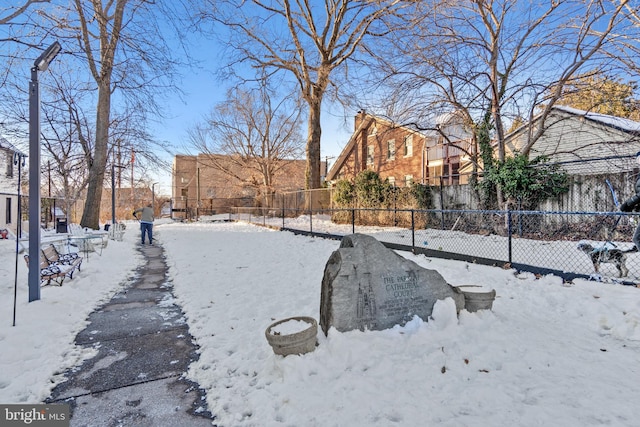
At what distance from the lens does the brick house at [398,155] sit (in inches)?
854

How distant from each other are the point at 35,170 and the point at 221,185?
1470 inches

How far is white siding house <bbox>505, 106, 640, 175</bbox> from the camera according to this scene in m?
11.8

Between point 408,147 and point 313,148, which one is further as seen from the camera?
point 408,147

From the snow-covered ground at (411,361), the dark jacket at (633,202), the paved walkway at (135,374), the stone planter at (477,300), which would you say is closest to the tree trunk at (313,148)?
the snow-covered ground at (411,361)

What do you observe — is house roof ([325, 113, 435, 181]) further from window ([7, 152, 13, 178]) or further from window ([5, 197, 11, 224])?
window ([5, 197, 11, 224])

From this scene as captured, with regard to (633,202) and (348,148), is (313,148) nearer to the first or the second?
(348,148)

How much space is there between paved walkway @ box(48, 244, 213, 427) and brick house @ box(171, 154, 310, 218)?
25291mm

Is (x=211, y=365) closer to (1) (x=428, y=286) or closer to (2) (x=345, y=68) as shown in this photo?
(1) (x=428, y=286)

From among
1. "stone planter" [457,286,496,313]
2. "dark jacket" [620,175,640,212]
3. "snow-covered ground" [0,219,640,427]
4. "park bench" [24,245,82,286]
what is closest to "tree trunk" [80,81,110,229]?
"park bench" [24,245,82,286]

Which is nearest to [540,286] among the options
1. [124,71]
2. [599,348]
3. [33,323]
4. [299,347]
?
[599,348]

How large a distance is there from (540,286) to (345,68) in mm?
18932

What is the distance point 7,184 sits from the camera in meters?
14.8

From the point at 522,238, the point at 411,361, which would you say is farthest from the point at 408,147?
the point at 411,361

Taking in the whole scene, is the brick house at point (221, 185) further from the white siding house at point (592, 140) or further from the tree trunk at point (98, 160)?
the white siding house at point (592, 140)
